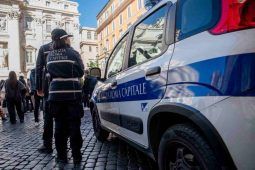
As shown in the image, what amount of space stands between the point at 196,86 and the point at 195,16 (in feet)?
1.81

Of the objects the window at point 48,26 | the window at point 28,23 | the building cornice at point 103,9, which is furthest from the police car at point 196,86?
the window at point 48,26

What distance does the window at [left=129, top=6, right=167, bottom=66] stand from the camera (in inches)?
109

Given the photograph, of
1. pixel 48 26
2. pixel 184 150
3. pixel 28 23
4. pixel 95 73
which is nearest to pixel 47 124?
pixel 95 73

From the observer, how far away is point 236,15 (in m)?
1.83

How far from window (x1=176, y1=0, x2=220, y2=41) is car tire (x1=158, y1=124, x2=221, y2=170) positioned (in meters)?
0.68

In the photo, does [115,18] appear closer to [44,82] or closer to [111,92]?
[44,82]

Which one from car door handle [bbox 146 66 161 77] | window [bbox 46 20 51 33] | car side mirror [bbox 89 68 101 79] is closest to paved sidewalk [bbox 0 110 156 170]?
car side mirror [bbox 89 68 101 79]

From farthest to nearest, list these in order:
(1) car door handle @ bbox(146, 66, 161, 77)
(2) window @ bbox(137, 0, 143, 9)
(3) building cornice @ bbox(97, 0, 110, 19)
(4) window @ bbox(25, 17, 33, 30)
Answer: (3) building cornice @ bbox(97, 0, 110, 19) → (4) window @ bbox(25, 17, 33, 30) → (2) window @ bbox(137, 0, 143, 9) → (1) car door handle @ bbox(146, 66, 161, 77)

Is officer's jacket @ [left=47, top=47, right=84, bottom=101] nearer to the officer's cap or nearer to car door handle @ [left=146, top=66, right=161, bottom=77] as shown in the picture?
the officer's cap

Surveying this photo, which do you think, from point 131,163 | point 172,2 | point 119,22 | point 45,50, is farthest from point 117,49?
point 119,22

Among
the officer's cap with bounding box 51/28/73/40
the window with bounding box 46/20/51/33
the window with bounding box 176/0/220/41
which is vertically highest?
the window with bounding box 46/20/51/33

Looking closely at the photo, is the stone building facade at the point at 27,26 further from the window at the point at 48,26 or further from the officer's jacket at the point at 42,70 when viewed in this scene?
the officer's jacket at the point at 42,70

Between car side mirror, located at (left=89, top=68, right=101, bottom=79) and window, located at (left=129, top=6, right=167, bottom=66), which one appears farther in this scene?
car side mirror, located at (left=89, top=68, right=101, bottom=79)

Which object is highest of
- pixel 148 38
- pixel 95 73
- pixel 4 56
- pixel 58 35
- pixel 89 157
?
pixel 4 56
